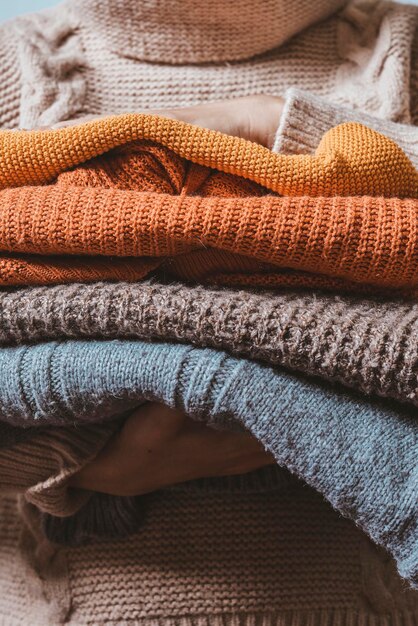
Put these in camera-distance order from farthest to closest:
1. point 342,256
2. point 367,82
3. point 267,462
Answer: point 367,82 → point 267,462 → point 342,256

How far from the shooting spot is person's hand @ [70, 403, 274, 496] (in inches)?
16.0

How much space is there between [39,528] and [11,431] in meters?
0.17

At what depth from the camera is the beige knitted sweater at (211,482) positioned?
0.52m

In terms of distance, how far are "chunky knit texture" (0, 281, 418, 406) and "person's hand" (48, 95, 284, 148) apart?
136mm

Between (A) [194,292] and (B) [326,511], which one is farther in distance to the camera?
(B) [326,511]

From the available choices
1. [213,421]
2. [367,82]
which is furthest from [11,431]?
[367,82]

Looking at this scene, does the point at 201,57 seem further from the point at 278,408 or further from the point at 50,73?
the point at 278,408

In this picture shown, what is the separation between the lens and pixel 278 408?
332 millimetres

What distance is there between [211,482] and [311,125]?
11.2 inches

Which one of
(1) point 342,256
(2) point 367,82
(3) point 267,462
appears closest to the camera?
(1) point 342,256

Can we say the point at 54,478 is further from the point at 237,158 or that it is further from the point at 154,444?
the point at 237,158

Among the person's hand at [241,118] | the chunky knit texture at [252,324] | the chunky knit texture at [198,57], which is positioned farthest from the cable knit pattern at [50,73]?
the chunky knit texture at [252,324]

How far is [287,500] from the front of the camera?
21.1 inches

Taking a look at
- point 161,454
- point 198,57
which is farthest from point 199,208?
point 198,57
